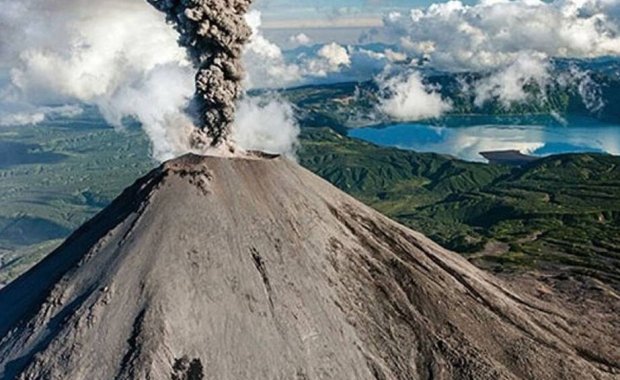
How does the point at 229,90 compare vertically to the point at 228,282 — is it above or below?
above

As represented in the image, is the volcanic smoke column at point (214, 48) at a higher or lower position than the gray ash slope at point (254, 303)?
higher

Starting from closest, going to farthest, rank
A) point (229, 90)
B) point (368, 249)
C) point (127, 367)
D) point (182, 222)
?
point (127, 367), point (182, 222), point (368, 249), point (229, 90)

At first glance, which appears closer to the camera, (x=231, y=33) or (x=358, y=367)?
(x=358, y=367)

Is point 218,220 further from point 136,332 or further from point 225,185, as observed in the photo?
point 136,332

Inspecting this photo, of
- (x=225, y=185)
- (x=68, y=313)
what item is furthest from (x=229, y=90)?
(x=68, y=313)

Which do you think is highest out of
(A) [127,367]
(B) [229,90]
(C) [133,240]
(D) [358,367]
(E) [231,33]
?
(E) [231,33]

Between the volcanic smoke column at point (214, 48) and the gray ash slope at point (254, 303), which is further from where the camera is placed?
the volcanic smoke column at point (214, 48)
